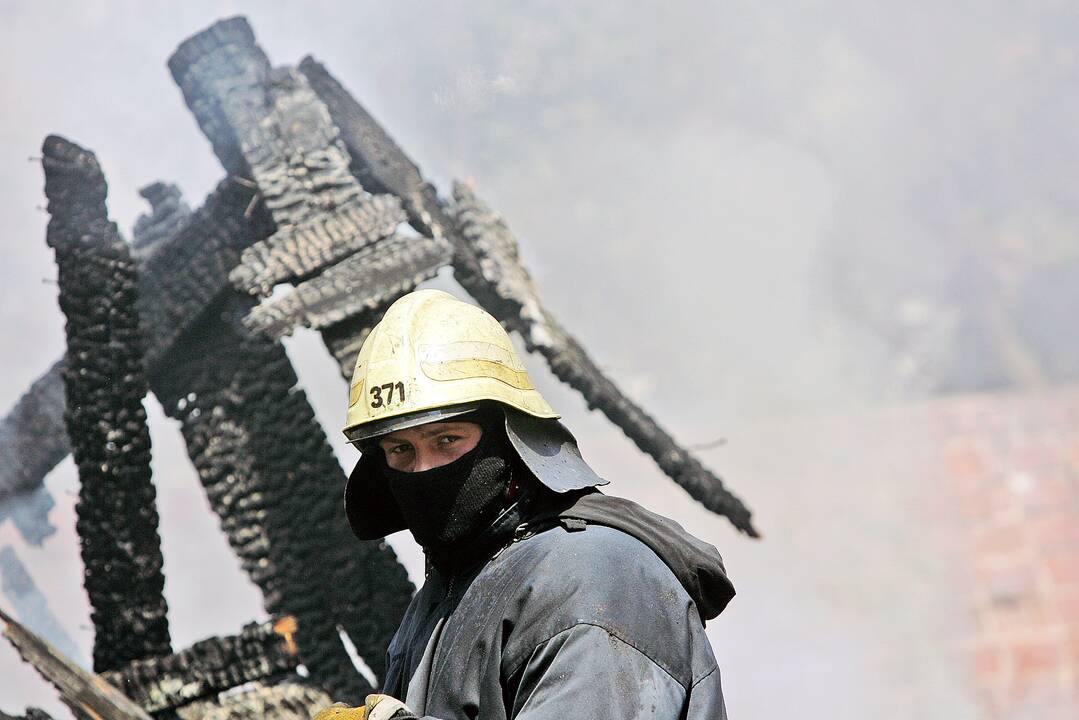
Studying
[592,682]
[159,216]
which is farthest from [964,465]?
[592,682]

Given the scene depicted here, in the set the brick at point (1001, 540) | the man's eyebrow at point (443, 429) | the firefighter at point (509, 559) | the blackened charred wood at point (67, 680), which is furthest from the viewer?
the brick at point (1001, 540)

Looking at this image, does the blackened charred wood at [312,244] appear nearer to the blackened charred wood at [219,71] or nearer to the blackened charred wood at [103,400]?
the blackened charred wood at [103,400]

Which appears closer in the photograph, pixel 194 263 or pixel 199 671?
pixel 199 671

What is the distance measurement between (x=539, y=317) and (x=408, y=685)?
4331mm

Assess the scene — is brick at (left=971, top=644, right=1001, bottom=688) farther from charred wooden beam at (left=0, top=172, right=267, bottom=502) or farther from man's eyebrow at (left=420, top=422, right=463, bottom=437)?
man's eyebrow at (left=420, top=422, right=463, bottom=437)

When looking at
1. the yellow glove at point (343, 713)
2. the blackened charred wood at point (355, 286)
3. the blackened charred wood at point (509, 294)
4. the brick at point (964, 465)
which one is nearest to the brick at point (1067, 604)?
the brick at point (964, 465)

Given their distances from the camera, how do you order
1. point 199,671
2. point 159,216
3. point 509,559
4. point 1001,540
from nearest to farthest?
point 509,559, point 199,671, point 1001,540, point 159,216

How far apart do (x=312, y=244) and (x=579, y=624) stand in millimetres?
3947

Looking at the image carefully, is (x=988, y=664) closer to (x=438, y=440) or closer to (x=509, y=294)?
(x=509, y=294)

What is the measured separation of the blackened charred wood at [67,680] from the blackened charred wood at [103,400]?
0.79 metres

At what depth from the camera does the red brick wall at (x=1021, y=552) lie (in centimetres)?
680

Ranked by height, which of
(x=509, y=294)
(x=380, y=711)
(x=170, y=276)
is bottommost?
(x=380, y=711)

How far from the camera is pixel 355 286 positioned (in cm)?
569

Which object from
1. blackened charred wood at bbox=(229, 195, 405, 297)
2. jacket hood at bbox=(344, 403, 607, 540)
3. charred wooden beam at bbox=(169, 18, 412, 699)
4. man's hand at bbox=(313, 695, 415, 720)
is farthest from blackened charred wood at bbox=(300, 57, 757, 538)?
man's hand at bbox=(313, 695, 415, 720)
